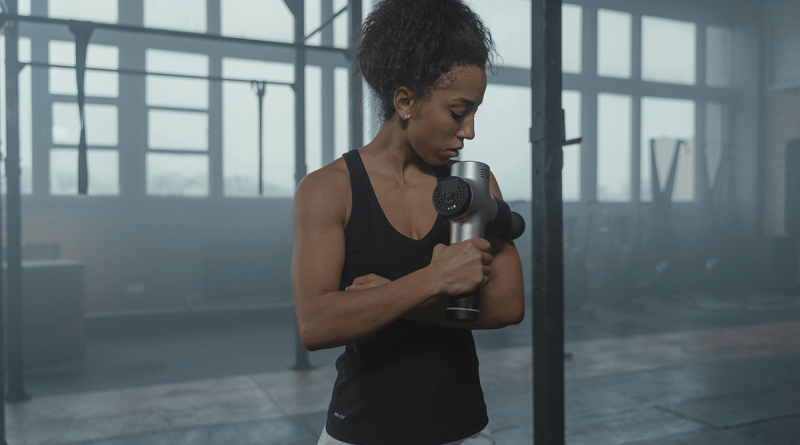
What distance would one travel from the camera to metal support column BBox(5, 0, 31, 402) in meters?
3.05

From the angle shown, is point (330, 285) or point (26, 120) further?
point (26, 120)

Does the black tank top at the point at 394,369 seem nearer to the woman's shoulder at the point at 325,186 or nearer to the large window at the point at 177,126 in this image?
the woman's shoulder at the point at 325,186

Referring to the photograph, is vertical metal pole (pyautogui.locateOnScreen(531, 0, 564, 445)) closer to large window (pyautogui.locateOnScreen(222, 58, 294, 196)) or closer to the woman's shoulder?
the woman's shoulder

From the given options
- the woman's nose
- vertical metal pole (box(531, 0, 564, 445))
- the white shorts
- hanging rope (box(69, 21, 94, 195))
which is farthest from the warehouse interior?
the woman's nose

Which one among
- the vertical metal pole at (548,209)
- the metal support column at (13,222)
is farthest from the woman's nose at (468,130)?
the metal support column at (13,222)

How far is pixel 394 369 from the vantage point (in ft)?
2.66

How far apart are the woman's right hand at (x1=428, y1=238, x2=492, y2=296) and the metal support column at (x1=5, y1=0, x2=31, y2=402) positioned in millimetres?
3232

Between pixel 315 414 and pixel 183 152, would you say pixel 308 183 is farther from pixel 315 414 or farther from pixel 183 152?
pixel 183 152

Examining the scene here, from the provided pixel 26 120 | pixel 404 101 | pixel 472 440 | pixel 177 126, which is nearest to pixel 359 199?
pixel 404 101

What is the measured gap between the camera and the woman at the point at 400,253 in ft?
2.45

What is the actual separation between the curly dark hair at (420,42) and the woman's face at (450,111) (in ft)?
0.04

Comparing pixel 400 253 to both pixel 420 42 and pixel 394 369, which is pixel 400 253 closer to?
pixel 394 369

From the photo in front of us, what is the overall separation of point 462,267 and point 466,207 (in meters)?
0.08

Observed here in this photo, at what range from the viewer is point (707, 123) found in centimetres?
841
